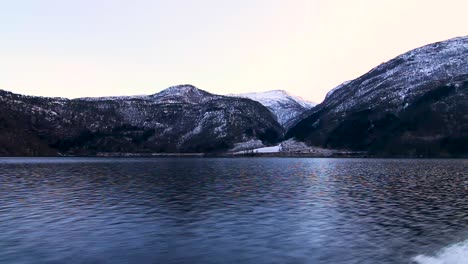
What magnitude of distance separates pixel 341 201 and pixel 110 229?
1550 inches

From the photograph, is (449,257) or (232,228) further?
(232,228)

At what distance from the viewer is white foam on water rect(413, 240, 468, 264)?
32.1 m

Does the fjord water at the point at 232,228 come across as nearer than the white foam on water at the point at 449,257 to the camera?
No

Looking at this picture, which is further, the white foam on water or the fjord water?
the fjord water

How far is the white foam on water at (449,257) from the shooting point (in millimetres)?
32125

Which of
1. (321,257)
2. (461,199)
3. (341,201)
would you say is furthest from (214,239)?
(461,199)

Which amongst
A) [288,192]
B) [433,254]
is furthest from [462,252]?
[288,192]

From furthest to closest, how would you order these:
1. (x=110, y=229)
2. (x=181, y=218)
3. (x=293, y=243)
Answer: (x=181, y=218) < (x=110, y=229) < (x=293, y=243)

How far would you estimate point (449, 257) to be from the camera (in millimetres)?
33188

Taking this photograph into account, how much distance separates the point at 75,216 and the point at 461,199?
62571 millimetres

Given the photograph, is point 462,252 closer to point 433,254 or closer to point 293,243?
Result: point 433,254

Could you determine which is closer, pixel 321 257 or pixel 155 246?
pixel 321 257

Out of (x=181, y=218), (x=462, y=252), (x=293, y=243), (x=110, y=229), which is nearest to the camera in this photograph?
(x=462, y=252)

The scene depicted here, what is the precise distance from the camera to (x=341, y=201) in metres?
69.1
